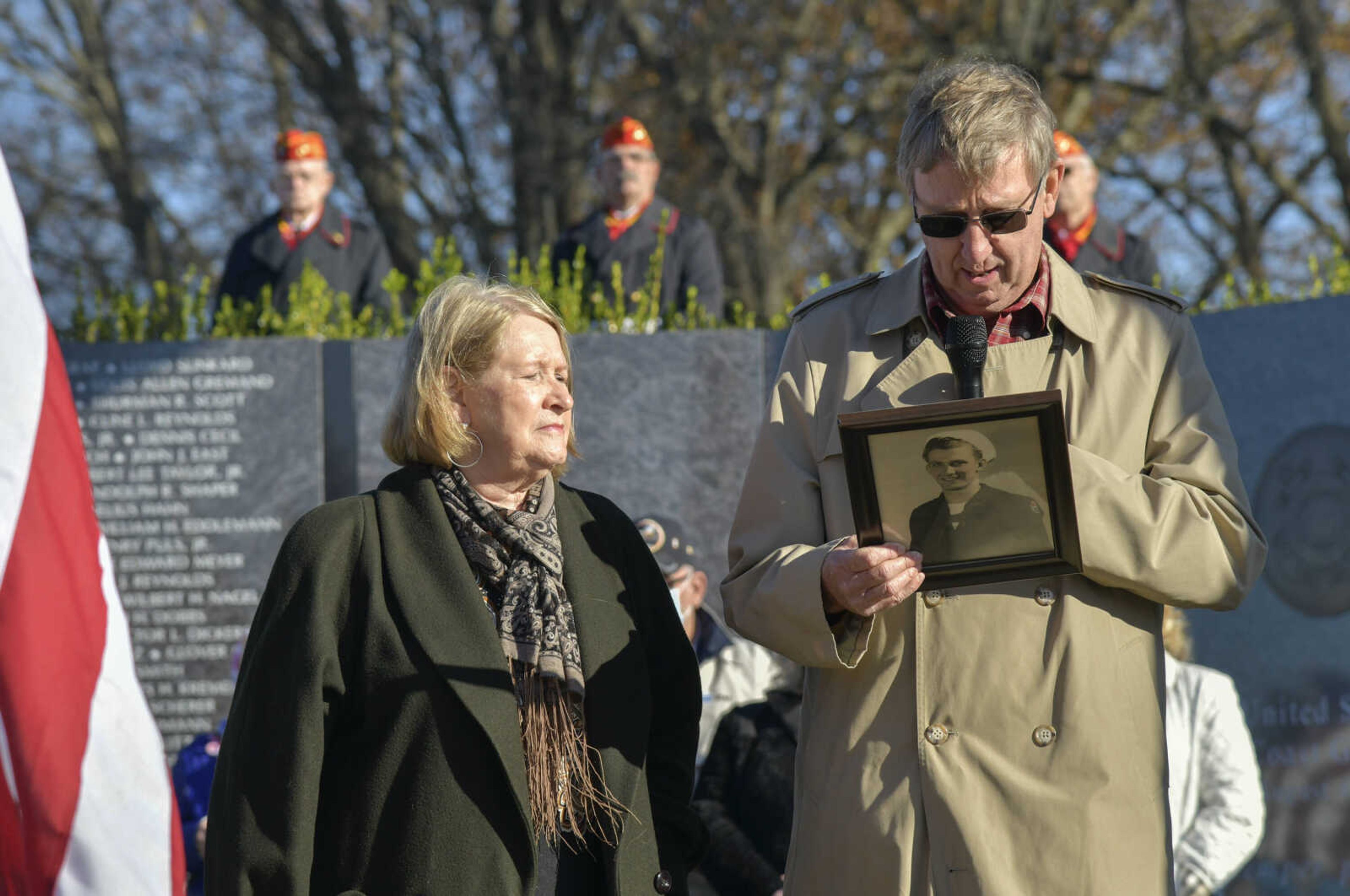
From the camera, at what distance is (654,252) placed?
8062mm

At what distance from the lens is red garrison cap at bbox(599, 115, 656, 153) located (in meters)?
8.18

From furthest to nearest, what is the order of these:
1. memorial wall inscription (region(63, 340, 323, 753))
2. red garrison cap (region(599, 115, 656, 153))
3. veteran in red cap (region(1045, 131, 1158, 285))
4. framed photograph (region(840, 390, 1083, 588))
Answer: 1. red garrison cap (region(599, 115, 656, 153))
2. veteran in red cap (region(1045, 131, 1158, 285))
3. memorial wall inscription (region(63, 340, 323, 753))
4. framed photograph (region(840, 390, 1083, 588))

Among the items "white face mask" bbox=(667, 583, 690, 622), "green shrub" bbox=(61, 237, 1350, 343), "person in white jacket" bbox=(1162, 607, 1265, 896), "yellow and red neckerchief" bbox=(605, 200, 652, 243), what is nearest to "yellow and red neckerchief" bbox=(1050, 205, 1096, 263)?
"green shrub" bbox=(61, 237, 1350, 343)

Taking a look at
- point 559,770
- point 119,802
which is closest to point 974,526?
point 559,770

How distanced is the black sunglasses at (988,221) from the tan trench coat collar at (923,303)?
6.2 inches

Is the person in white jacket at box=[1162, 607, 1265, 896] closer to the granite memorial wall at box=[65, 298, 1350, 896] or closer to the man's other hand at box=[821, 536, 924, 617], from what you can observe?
the granite memorial wall at box=[65, 298, 1350, 896]

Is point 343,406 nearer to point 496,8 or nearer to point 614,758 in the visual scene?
point 614,758

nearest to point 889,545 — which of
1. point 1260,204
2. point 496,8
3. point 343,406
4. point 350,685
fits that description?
point 350,685

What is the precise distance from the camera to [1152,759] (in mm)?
2641

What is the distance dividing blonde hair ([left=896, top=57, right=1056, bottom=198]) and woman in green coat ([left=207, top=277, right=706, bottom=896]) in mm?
888

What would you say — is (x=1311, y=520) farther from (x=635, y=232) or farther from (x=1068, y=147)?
(x=635, y=232)

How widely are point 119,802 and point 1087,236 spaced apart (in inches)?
230

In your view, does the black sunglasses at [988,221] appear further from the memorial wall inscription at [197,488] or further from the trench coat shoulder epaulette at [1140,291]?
the memorial wall inscription at [197,488]

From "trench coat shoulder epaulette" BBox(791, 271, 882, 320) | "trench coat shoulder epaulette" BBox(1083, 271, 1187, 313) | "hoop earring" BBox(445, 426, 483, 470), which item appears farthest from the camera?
"hoop earring" BBox(445, 426, 483, 470)
